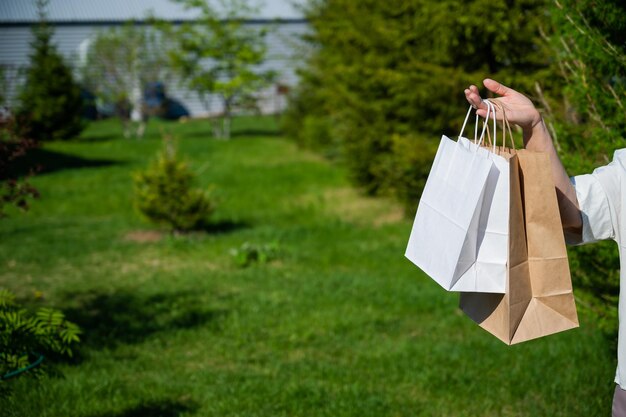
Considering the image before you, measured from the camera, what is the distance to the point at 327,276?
7688 millimetres

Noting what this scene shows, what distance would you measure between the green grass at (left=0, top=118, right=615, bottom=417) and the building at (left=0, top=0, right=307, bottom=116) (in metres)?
22.3

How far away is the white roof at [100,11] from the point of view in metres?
32.6

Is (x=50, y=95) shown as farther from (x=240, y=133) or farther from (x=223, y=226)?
(x=223, y=226)

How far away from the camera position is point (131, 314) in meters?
6.53

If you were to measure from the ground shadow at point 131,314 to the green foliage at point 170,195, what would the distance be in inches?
104

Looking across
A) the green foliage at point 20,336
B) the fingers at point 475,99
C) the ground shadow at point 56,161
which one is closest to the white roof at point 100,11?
the ground shadow at point 56,161

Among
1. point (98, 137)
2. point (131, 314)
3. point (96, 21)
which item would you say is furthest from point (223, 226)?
point (96, 21)

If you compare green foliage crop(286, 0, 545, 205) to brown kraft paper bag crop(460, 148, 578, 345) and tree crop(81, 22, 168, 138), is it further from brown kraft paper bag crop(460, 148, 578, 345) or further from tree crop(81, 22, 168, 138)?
tree crop(81, 22, 168, 138)

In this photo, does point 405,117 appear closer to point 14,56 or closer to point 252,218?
point 252,218

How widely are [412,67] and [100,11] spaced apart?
92.7ft

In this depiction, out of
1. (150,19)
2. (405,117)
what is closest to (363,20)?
(405,117)

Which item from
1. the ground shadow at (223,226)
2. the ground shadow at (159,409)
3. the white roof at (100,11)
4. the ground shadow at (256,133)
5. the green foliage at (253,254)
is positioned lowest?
the ground shadow at (256,133)

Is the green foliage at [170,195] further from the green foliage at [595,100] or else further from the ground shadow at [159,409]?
the green foliage at [595,100]

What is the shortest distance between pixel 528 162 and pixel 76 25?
34956 mm
